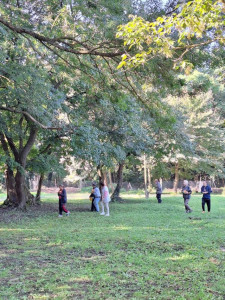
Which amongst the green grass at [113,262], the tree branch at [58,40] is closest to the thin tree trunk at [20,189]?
the green grass at [113,262]

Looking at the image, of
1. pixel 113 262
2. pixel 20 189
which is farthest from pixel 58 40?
pixel 20 189

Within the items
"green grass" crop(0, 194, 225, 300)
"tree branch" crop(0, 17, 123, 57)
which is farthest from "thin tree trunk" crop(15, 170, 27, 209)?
"tree branch" crop(0, 17, 123, 57)

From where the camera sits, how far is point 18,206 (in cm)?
1806

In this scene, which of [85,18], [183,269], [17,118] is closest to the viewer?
[183,269]

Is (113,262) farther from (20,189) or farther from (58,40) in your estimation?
(20,189)

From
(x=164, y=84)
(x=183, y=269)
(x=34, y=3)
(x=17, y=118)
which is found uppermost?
(x=34, y=3)

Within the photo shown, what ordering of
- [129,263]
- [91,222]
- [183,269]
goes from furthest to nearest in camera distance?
1. [91,222]
2. [129,263]
3. [183,269]

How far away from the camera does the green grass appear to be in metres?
5.04

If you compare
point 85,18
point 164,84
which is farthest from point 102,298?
point 85,18

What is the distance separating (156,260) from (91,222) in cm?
646

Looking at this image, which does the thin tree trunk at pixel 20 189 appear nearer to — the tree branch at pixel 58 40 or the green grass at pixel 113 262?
the green grass at pixel 113 262

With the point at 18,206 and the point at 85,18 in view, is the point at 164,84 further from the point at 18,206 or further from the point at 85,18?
the point at 18,206

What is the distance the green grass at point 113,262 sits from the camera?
5035 mm

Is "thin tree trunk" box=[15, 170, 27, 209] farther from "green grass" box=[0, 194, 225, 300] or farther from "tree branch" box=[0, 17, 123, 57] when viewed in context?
"tree branch" box=[0, 17, 123, 57]
